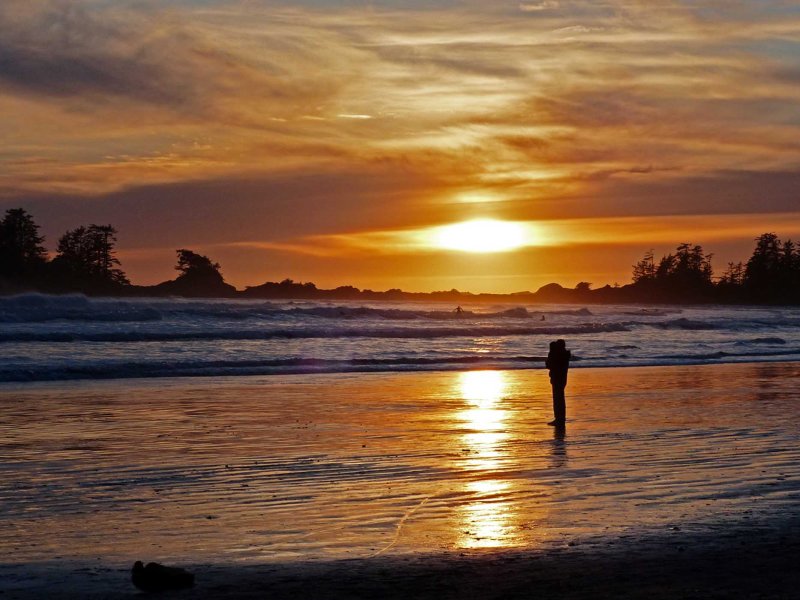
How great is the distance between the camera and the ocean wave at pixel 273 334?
40.1 metres

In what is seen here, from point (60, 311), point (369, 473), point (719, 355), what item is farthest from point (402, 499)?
point (60, 311)

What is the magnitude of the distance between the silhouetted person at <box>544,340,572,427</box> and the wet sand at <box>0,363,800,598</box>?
51cm

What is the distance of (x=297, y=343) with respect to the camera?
141 feet

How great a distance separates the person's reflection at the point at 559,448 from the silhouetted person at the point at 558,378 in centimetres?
29

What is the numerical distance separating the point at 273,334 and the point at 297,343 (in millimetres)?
4452

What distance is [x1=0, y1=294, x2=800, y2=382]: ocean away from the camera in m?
31.3

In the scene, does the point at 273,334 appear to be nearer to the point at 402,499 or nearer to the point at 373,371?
the point at 373,371

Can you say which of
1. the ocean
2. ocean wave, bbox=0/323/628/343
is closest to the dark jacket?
the ocean

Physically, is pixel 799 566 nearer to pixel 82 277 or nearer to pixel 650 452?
pixel 650 452

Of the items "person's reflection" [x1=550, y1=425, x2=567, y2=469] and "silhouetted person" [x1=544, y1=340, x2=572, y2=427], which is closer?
"person's reflection" [x1=550, y1=425, x2=567, y2=469]

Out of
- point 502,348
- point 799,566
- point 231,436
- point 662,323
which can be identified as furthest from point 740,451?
point 662,323

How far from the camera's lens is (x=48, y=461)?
12406 mm

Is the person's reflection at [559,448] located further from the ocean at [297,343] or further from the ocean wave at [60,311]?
the ocean wave at [60,311]

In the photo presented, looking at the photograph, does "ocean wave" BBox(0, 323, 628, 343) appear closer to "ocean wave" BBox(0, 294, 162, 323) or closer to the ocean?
the ocean
